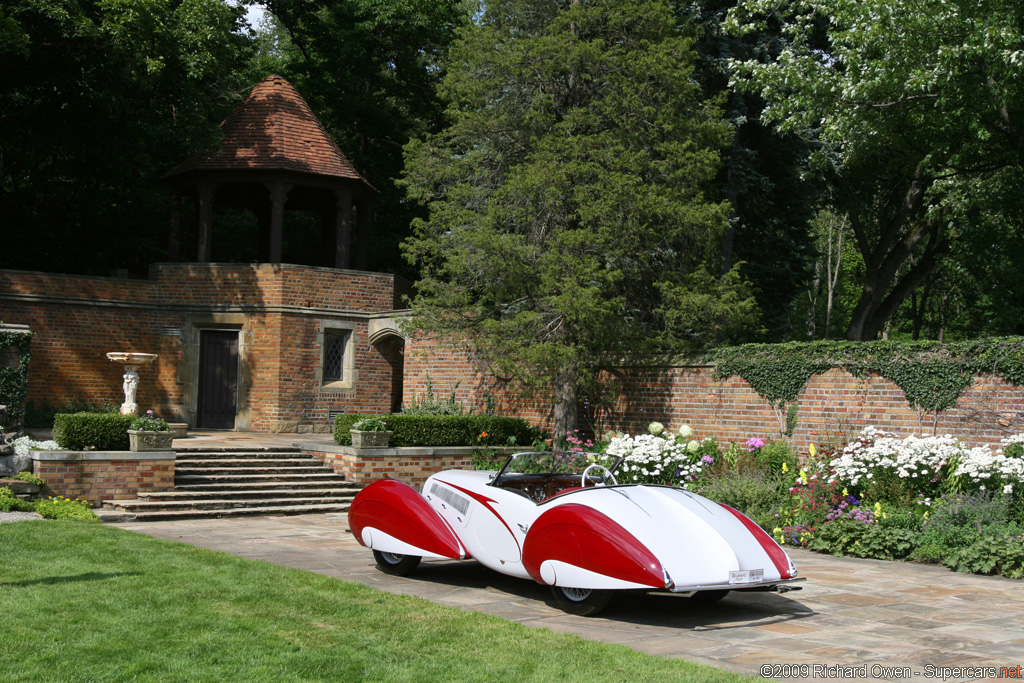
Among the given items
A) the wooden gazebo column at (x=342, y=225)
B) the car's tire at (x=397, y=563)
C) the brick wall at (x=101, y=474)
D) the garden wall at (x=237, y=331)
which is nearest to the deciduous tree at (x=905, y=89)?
the wooden gazebo column at (x=342, y=225)

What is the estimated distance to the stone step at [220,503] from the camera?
42.3 feet

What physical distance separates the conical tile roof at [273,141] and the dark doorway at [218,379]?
3.93 meters

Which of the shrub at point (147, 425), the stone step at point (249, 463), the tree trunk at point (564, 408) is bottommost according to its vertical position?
the stone step at point (249, 463)

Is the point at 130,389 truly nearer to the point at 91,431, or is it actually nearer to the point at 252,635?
the point at 91,431

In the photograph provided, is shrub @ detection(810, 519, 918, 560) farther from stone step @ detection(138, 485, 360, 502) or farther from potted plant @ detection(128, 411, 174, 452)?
potted plant @ detection(128, 411, 174, 452)

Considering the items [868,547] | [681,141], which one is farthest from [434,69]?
[868,547]

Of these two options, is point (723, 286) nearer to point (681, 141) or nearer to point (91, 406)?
point (681, 141)

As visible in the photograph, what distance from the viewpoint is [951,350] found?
11.8 metres

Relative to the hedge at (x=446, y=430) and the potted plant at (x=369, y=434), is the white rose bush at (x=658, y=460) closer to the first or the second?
the hedge at (x=446, y=430)

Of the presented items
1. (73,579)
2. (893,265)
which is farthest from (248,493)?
(893,265)

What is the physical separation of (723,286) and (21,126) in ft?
57.1

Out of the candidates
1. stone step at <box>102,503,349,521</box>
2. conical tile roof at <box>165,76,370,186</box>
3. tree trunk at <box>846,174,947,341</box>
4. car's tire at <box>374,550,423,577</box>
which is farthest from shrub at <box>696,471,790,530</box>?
conical tile roof at <box>165,76,370,186</box>

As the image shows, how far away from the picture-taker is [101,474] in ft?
43.0

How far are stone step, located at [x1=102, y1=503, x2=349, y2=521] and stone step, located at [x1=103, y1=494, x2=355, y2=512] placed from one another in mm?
103
